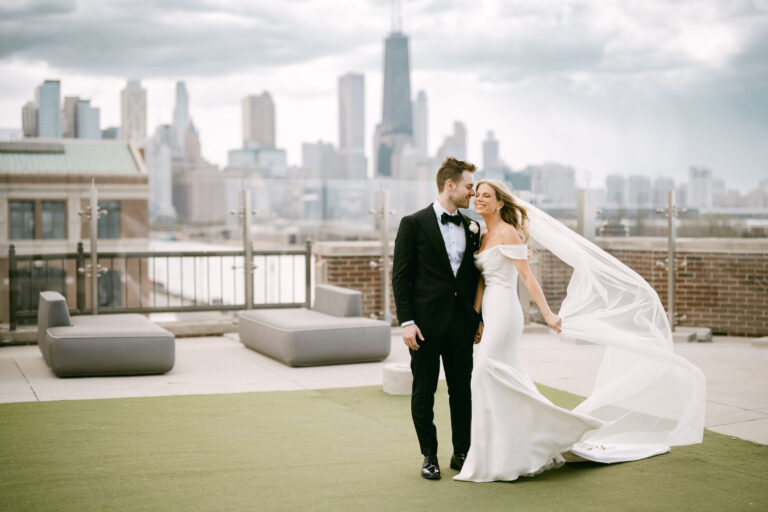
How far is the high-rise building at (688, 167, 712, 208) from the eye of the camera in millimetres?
13789

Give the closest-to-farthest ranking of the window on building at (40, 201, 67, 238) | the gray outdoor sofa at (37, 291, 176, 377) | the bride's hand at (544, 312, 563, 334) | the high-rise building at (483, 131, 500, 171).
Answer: the bride's hand at (544, 312, 563, 334), the gray outdoor sofa at (37, 291, 176, 377), the window on building at (40, 201, 67, 238), the high-rise building at (483, 131, 500, 171)

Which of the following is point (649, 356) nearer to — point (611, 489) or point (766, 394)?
point (611, 489)

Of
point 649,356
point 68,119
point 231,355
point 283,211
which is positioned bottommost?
point 231,355

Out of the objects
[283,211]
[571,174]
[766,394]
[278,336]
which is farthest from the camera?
[571,174]

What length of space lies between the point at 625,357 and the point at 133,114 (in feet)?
47.9

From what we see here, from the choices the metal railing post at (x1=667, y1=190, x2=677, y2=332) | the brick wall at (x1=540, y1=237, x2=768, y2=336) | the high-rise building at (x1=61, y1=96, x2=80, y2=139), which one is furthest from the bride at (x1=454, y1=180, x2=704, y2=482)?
the high-rise building at (x1=61, y1=96, x2=80, y2=139)

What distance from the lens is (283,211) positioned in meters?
12.6

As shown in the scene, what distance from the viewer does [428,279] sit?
4.36 meters

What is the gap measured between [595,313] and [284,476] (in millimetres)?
1944

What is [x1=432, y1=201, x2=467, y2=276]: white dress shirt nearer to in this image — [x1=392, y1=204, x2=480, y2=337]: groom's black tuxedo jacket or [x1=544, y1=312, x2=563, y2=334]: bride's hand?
[x1=392, y1=204, x2=480, y2=337]: groom's black tuxedo jacket

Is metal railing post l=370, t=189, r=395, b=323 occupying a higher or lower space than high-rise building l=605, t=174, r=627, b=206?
lower

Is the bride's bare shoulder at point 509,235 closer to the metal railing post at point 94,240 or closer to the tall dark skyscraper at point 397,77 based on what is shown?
the metal railing post at point 94,240

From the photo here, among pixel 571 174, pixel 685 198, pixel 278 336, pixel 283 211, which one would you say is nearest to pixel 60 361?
pixel 278 336

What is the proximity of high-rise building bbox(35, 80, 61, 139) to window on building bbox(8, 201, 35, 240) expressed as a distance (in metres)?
1.93
